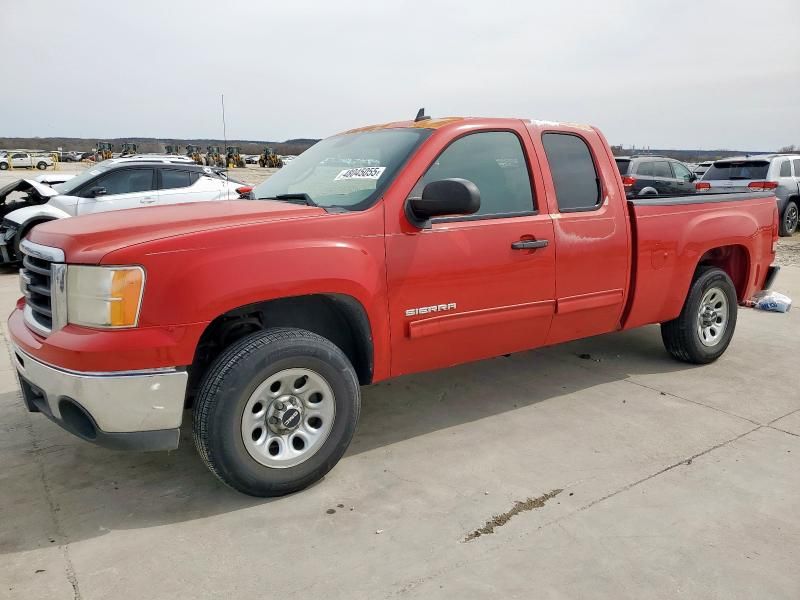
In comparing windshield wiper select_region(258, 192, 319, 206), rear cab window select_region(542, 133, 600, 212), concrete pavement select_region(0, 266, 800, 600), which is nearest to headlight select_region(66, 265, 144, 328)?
concrete pavement select_region(0, 266, 800, 600)

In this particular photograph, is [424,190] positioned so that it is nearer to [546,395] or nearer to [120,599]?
[546,395]

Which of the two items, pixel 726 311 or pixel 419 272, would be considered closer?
pixel 419 272

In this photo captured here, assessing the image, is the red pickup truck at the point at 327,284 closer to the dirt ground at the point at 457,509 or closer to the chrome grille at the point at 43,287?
the chrome grille at the point at 43,287

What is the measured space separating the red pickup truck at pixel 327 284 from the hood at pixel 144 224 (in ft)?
0.05

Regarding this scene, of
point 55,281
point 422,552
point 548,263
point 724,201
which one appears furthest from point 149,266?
point 724,201

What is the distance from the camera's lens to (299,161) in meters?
4.37

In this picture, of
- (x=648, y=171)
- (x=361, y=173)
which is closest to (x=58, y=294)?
(x=361, y=173)

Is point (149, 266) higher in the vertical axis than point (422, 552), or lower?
higher

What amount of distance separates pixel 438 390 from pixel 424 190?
1836 millimetres

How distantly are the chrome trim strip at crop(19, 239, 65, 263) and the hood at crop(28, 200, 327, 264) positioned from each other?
1.0 inches

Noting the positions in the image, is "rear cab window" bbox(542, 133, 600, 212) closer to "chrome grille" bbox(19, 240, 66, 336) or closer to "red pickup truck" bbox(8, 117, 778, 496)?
"red pickup truck" bbox(8, 117, 778, 496)

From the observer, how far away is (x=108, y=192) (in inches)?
390

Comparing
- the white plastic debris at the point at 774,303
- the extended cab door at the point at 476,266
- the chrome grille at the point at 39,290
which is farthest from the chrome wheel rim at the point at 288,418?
the white plastic debris at the point at 774,303

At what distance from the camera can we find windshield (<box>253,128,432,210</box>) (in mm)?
3479
